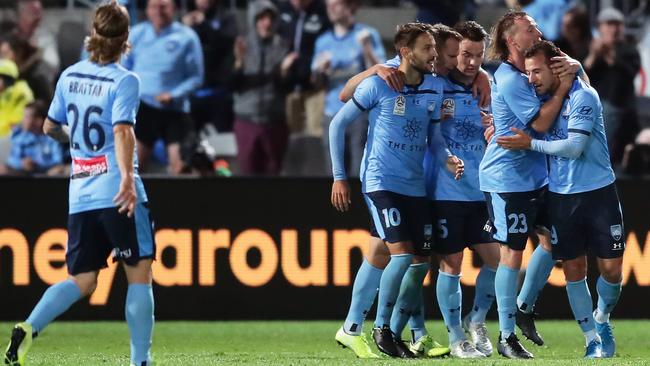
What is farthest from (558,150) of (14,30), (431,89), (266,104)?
(14,30)

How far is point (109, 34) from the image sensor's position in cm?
700

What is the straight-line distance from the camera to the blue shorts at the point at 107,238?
6.97 metres

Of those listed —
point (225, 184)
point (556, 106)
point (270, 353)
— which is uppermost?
point (556, 106)

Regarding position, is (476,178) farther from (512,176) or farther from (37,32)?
(37,32)

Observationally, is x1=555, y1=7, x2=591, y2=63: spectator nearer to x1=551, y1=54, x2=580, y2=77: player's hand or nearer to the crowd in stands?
the crowd in stands

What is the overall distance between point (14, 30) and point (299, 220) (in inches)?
141

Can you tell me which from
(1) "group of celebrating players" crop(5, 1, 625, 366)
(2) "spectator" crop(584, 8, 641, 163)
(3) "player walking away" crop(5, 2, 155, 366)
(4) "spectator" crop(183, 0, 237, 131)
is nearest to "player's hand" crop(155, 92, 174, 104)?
(4) "spectator" crop(183, 0, 237, 131)

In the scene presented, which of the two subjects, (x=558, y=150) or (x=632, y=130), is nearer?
(x=558, y=150)

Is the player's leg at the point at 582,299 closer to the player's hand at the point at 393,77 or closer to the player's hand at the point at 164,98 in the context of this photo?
the player's hand at the point at 393,77

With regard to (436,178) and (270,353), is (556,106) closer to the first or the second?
(436,178)

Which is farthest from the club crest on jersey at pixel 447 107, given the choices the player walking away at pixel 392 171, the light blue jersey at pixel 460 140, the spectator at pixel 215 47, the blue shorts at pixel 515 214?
the spectator at pixel 215 47

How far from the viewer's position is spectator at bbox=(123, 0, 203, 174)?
1315 centimetres

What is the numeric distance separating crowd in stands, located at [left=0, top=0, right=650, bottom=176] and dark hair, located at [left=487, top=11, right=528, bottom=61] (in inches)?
170

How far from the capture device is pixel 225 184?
12133 mm
